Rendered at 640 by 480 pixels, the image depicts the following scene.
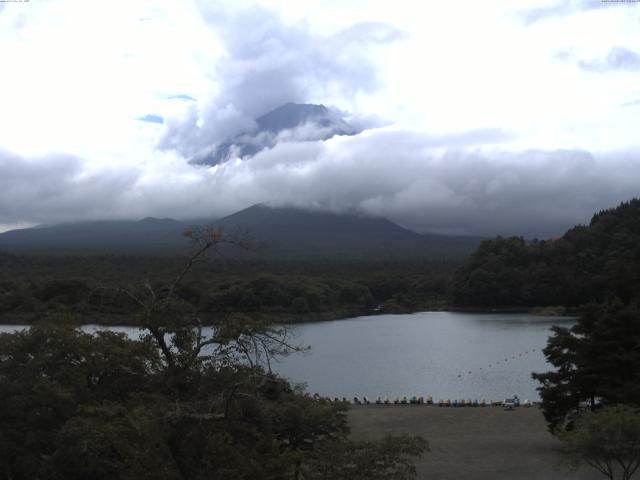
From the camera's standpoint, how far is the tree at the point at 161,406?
562 cm

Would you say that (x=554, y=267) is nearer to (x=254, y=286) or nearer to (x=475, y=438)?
(x=254, y=286)

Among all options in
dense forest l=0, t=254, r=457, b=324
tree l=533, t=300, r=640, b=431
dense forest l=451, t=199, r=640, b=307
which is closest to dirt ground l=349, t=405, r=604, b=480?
tree l=533, t=300, r=640, b=431

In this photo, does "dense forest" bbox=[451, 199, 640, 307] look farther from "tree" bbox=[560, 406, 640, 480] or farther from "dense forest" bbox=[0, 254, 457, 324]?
"tree" bbox=[560, 406, 640, 480]

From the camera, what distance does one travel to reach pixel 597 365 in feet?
45.8

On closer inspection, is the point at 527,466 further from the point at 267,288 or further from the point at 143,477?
the point at 267,288

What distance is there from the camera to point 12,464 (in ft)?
26.5

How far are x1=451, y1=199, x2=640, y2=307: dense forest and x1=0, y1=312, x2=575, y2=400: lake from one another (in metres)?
11.5

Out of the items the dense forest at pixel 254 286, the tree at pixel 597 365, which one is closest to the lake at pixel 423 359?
the dense forest at pixel 254 286

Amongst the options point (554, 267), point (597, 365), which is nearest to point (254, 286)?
point (554, 267)

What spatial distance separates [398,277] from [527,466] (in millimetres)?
58570

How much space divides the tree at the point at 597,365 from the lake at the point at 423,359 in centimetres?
638

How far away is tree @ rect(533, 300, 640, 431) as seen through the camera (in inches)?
539

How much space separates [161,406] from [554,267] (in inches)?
2391

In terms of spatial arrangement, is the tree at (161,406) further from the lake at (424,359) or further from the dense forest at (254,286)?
the dense forest at (254,286)
